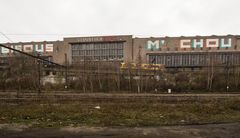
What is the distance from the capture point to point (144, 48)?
2463 inches

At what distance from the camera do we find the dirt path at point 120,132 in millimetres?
4926

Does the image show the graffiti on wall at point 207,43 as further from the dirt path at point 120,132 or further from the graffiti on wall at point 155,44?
the dirt path at point 120,132

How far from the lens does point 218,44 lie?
58656mm

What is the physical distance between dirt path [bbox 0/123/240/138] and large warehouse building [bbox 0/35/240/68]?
50915mm

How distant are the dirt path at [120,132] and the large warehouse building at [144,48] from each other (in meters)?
50.9

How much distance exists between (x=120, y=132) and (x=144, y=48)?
195ft

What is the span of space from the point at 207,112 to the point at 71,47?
6458cm

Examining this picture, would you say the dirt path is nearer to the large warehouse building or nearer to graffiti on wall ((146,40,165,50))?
the large warehouse building

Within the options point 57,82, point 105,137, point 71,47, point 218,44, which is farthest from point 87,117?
point 218,44

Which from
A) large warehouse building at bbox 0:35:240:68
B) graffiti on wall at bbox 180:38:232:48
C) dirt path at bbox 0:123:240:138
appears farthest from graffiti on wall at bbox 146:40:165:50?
dirt path at bbox 0:123:240:138

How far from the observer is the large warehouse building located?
58406 millimetres

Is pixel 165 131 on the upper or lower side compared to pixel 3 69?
lower

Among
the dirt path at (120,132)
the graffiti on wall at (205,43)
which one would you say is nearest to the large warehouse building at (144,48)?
the graffiti on wall at (205,43)

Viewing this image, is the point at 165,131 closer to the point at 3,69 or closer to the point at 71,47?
the point at 3,69
